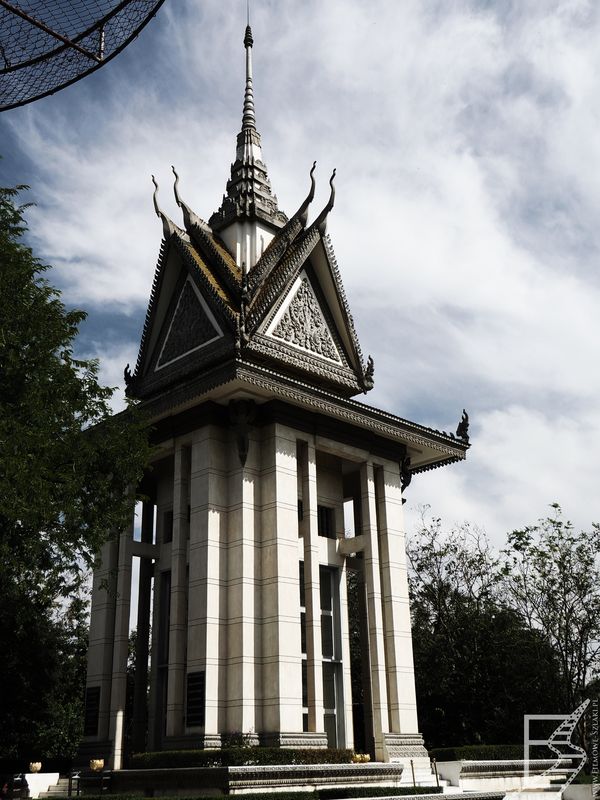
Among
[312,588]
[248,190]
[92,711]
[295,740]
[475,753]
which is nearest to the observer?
[295,740]

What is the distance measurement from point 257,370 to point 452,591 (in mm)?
21380

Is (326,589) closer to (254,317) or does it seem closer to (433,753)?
(433,753)

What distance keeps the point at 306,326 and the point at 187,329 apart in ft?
13.3

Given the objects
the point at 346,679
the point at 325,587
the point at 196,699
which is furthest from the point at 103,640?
the point at 346,679

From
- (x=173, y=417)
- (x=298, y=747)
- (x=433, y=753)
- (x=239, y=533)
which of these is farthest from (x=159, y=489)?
(x=433, y=753)

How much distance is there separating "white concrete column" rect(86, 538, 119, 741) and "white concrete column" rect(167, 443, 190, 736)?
2108 millimetres

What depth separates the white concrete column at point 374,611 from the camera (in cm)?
2498

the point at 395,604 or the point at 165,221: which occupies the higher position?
the point at 165,221

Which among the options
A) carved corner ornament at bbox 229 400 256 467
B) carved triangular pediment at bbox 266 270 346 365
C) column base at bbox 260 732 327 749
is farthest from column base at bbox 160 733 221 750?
carved triangular pediment at bbox 266 270 346 365

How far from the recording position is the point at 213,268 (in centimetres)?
2930

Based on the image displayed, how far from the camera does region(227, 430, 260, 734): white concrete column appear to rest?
2256 centimetres

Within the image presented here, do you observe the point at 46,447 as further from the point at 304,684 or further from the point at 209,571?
the point at 304,684

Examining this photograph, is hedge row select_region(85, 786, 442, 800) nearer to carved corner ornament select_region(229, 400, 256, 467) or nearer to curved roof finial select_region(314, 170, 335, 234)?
carved corner ornament select_region(229, 400, 256, 467)

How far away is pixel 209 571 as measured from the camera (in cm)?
2375
